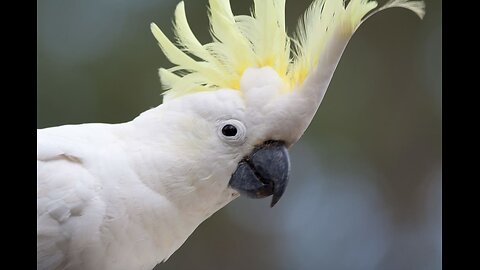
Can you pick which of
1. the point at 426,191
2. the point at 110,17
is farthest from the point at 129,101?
the point at 426,191

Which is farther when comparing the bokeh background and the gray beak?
the bokeh background

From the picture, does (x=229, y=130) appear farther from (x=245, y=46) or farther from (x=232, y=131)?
(x=245, y=46)

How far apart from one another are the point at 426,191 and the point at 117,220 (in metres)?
2.18

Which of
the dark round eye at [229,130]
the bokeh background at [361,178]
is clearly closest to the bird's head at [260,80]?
the dark round eye at [229,130]

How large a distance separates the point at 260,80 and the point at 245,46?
0.10 m

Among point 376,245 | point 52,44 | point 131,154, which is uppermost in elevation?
point 52,44

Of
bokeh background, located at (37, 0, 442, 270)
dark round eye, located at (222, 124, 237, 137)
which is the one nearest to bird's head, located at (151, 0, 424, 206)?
dark round eye, located at (222, 124, 237, 137)

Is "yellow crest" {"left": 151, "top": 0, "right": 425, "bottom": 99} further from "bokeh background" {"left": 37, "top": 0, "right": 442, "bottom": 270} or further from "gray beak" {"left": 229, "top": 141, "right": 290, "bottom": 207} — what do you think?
"bokeh background" {"left": 37, "top": 0, "right": 442, "bottom": 270}

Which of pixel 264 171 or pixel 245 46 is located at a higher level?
pixel 245 46

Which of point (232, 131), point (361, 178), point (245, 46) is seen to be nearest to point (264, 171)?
point (232, 131)

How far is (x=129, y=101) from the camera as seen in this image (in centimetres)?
241

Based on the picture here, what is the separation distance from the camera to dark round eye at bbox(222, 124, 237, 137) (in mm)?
1245

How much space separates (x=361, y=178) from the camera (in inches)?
113
